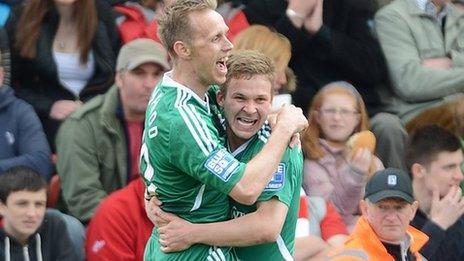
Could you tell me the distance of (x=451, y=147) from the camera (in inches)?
386

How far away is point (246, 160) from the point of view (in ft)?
22.3

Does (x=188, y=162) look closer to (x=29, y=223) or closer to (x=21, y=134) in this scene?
(x=29, y=223)

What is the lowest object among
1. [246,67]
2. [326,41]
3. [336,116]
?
[336,116]

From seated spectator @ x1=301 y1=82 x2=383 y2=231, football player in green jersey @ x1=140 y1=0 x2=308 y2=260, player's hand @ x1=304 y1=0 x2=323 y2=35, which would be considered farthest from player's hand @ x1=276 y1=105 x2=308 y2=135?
player's hand @ x1=304 y1=0 x2=323 y2=35

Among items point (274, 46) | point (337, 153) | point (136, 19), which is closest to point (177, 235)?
point (274, 46)

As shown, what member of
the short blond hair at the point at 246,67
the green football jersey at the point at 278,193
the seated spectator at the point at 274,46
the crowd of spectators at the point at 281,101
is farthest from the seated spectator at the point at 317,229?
the short blond hair at the point at 246,67

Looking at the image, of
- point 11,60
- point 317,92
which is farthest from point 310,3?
point 11,60

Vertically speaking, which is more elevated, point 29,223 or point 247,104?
point 247,104

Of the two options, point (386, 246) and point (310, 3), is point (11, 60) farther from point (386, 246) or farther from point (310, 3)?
point (386, 246)

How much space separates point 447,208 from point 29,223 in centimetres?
265

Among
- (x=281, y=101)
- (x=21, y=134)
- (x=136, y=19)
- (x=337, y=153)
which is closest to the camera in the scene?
(x=281, y=101)

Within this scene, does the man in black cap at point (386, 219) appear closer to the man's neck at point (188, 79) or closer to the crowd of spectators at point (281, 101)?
the crowd of spectators at point (281, 101)

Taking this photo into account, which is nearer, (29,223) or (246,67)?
(246,67)

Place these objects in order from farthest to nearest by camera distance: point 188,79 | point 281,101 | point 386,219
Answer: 1. point 281,101
2. point 386,219
3. point 188,79
